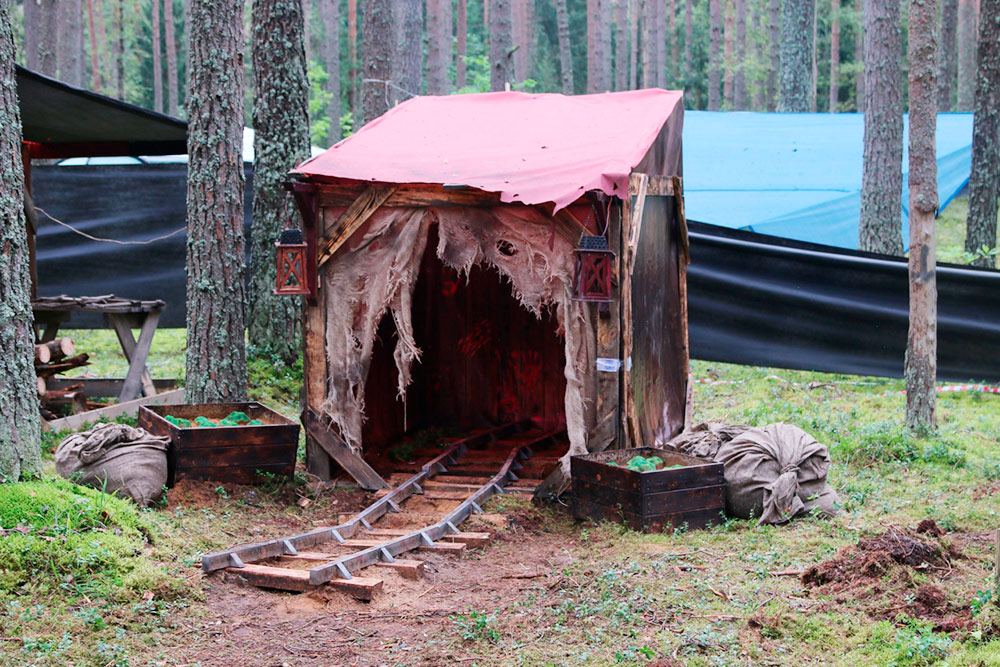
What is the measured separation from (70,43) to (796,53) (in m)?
15.7

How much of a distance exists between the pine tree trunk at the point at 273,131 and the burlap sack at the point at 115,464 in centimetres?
400

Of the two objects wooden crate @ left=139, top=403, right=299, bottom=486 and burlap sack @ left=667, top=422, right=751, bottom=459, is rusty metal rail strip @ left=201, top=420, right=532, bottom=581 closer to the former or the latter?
wooden crate @ left=139, top=403, right=299, bottom=486

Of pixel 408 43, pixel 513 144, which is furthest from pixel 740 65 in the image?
pixel 513 144

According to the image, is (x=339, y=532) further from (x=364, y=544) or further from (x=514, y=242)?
(x=514, y=242)

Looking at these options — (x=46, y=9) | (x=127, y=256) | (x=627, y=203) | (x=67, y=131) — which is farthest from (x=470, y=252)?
(x=46, y=9)

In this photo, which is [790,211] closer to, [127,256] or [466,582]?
[127,256]

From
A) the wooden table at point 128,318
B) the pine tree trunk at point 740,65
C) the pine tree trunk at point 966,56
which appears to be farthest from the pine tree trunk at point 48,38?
the pine tree trunk at point 966,56

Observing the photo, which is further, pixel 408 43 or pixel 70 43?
pixel 70 43

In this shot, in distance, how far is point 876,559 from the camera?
5285 millimetres

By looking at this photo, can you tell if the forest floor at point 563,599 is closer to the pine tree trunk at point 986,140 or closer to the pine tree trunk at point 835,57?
the pine tree trunk at point 986,140

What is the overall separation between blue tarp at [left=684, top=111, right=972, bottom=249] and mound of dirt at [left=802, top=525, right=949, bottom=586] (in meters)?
10.2

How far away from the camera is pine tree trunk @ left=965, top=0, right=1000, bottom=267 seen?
12867 mm

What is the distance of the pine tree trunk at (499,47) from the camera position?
637 inches

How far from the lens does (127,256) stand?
45.4 feet
